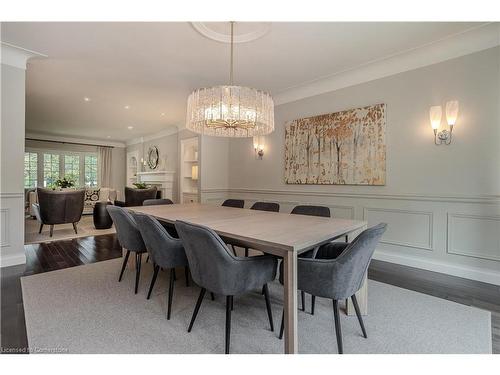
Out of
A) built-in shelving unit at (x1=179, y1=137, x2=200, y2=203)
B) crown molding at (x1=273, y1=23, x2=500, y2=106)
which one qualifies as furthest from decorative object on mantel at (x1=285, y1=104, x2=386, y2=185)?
built-in shelving unit at (x1=179, y1=137, x2=200, y2=203)

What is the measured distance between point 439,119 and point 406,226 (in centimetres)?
126

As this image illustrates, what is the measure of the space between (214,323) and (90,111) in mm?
5532

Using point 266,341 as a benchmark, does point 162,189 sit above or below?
above

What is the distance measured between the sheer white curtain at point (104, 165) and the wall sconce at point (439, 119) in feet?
32.1

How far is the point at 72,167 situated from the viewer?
8.82 metres

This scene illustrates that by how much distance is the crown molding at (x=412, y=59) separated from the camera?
2.49 meters

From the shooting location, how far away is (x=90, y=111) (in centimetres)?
548

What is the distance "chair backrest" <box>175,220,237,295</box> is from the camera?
1457mm

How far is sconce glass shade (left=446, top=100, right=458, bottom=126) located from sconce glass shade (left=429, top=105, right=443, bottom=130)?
72 mm

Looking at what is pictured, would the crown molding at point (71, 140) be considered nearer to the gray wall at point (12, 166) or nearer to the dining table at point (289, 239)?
the gray wall at point (12, 166)

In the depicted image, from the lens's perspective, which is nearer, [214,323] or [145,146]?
[214,323]

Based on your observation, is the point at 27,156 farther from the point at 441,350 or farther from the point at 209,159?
the point at 441,350
